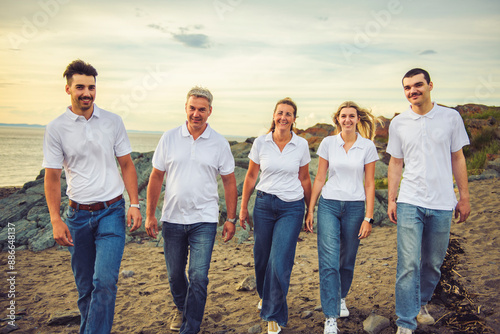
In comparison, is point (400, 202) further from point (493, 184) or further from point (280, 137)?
point (493, 184)

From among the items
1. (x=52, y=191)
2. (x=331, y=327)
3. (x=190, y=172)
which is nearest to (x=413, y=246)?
(x=331, y=327)

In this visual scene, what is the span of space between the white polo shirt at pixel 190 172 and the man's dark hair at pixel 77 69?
893 millimetres

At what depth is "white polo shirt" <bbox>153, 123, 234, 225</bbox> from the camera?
11.8 ft

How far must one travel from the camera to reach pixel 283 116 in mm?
4145

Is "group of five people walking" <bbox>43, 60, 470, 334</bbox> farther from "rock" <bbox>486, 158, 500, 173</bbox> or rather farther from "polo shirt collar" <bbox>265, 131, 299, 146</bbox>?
"rock" <bbox>486, 158, 500, 173</bbox>

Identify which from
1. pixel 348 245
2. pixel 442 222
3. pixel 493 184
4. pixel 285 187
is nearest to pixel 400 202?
pixel 442 222

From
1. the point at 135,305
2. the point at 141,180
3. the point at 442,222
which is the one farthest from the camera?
the point at 141,180

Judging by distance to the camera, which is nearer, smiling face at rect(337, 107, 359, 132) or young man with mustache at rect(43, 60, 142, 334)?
young man with mustache at rect(43, 60, 142, 334)

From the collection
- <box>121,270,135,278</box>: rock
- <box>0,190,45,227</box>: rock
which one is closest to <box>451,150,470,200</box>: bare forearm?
<box>121,270,135,278</box>: rock

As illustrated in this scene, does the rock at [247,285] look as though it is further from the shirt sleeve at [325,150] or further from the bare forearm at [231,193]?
the shirt sleeve at [325,150]

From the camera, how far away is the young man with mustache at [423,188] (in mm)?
3627

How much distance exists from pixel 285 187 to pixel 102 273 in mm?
1945

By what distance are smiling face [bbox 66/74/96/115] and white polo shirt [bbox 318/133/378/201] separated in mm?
2520

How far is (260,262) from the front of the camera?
4184 mm
